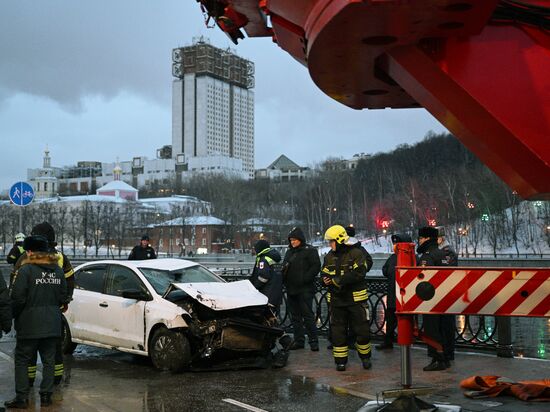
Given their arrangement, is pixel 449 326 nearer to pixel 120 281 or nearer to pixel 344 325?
pixel 344 325

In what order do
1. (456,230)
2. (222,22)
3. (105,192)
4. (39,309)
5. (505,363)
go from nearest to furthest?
(222,22)
(39,309)
(505,363)
(456,230)
(105,192)

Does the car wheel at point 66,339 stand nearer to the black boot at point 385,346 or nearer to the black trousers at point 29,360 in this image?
the black trousers at point 29,360

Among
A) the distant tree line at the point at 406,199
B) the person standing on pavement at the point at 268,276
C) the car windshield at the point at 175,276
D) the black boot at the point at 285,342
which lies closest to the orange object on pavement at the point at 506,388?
the black boot at the point at 285,342

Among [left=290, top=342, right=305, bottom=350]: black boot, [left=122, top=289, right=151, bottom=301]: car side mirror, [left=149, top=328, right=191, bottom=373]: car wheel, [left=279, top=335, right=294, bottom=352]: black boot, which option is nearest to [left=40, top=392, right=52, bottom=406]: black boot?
[left=149, top=328, right=191, bottom=373]: car wheel

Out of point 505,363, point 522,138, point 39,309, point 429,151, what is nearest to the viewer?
point 522,138

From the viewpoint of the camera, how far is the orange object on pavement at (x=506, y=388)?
6.59 m

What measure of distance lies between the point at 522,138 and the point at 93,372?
22.4 feet

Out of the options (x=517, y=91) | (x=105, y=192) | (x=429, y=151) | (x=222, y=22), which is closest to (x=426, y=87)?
(x=517, y=91)

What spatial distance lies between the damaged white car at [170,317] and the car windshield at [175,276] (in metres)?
0.02

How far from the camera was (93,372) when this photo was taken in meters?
8.77

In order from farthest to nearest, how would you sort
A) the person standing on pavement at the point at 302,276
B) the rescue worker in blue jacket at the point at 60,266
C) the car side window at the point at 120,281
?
1. the person standing on pavement at the point at 302,276
2. the car side window at the point at 120,281
3. the rescue worker in blue jacket at the point at 60,266

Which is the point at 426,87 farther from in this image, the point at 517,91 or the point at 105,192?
the point at 105,192

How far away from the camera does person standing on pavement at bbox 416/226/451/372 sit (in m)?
8.38

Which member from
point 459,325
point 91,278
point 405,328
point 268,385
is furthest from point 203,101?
point 405,328
